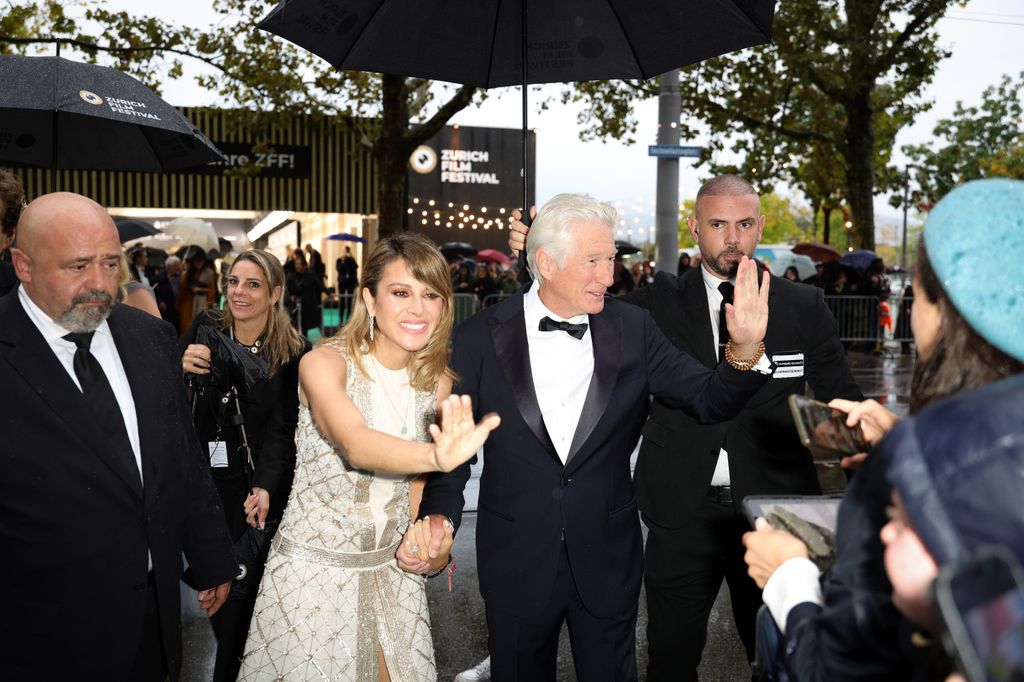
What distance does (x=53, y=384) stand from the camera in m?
2.65

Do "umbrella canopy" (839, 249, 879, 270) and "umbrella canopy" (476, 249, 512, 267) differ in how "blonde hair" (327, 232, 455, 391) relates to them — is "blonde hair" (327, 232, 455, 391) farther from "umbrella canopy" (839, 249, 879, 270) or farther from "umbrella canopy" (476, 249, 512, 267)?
"umbrella canopy" (476, 249, 512, 267)

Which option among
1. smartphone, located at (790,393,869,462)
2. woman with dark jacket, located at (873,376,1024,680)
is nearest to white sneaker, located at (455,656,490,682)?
smartphone, located at (790,393,869,462)

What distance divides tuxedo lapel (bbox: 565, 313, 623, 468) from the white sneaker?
1.70 m

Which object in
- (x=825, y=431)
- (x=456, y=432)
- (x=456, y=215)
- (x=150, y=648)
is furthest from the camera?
(x=456, y=215)

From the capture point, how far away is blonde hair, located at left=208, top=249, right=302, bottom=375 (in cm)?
516

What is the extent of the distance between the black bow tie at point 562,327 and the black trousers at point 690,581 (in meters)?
1.07

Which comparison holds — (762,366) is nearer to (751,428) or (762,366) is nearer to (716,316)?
(751,428)

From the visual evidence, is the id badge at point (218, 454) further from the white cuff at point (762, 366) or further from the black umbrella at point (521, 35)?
the white cuff at point (762, 366)

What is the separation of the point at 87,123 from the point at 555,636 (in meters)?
5.38

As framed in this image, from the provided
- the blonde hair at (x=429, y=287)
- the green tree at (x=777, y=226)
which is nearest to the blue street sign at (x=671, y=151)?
the blonde hair at (x=429, y=287)

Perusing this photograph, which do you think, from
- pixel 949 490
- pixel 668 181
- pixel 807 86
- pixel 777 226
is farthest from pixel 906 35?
pixel 777 226

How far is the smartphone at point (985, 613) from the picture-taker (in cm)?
93

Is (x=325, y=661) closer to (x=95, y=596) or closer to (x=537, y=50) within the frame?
(x=95, y=596)

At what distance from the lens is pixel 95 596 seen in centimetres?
268
